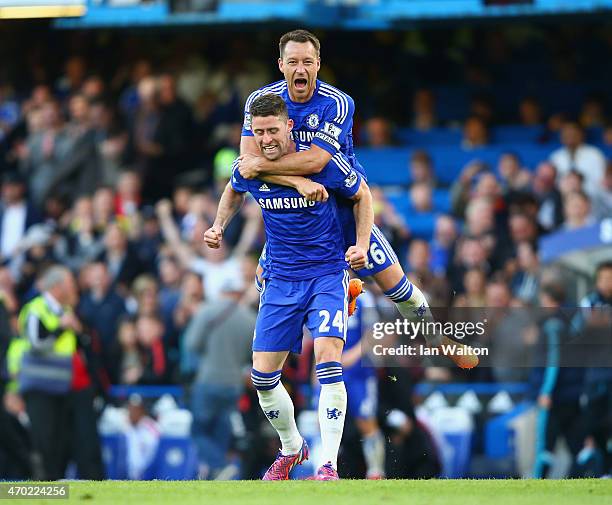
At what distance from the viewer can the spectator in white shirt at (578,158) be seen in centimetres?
1684

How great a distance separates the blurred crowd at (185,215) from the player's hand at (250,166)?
14.1 feet

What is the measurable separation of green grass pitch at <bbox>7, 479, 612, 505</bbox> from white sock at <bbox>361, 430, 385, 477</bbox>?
13.1 feet

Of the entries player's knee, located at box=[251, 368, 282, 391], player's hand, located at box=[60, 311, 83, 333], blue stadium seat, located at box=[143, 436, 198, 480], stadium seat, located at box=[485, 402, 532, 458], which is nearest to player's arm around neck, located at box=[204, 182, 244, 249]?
player's knee, located at box=[251, 368, 282, 391]

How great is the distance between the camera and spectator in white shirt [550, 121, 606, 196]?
55.3 feet

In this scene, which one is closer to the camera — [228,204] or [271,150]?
[271,150]

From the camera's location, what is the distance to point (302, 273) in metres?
10.1

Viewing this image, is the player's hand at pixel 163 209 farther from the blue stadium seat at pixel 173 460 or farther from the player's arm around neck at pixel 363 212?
the player's arm around neck at pixel 363 212

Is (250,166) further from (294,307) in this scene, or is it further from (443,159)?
(443,159)

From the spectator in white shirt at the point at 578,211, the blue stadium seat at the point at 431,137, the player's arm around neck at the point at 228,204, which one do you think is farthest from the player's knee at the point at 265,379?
the blue stadium seat at the point at 431,137

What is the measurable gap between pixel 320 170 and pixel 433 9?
→ 8.85 m

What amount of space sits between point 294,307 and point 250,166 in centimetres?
98

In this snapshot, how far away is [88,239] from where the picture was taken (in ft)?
60.5

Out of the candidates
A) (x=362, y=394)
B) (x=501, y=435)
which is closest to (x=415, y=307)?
(x=362, y=394)

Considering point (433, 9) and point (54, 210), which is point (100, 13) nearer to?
point (54, 210)
